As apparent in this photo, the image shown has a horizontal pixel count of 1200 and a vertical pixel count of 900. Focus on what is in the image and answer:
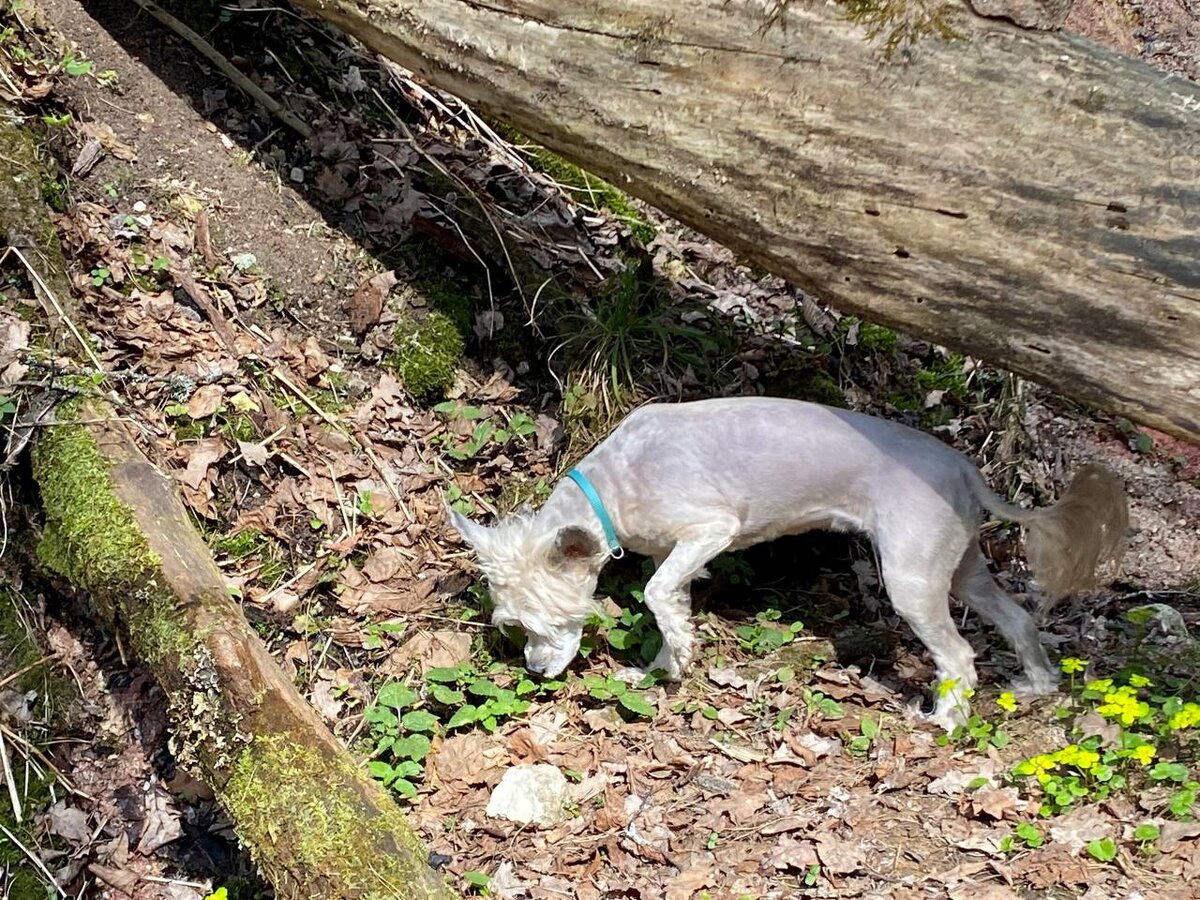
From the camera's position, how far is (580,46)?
5.47 meters

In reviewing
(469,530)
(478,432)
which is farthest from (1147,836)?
(478,432)

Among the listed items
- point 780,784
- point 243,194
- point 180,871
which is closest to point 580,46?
point 243,194

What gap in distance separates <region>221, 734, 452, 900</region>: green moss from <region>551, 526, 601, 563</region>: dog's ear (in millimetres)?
1792

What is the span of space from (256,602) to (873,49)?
4076mm

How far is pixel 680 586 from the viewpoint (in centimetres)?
546

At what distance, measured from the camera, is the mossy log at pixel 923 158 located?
14.8 feet

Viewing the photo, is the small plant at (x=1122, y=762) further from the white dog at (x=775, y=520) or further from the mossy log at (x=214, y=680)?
the mossy log at (x=214, y=680)

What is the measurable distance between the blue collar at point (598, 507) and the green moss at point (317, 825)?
6.75 feet

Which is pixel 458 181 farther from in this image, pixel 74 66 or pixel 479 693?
pixel 479 693

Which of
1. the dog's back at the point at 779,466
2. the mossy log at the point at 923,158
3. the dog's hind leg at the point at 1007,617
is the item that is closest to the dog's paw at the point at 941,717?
the dog's hind leg at the point at 1007,617

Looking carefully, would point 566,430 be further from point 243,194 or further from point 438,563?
point 243,194

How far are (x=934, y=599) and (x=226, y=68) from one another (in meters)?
5.86

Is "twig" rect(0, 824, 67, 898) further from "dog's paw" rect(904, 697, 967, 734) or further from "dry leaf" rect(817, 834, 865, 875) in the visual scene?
"dog's paw" rect(904, 697, 967, 734)

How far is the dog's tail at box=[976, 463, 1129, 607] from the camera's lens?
16.5 ft
